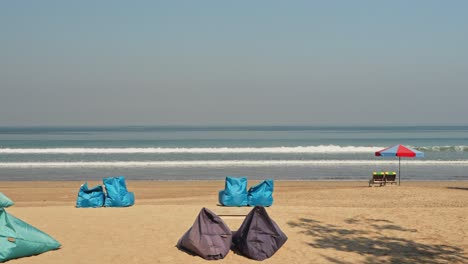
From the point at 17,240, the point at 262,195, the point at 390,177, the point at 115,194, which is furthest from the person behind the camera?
the point at 390,177

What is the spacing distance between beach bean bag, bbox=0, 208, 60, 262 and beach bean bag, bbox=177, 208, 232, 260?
2676 mm

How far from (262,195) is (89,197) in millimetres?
5076

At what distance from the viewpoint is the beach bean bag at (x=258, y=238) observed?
10.0 metres

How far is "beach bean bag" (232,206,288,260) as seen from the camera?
10016 millimetres

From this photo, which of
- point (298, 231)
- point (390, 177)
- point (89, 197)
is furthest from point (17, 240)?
point (390, 177)

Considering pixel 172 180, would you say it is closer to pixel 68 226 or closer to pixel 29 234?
pixel 68 226

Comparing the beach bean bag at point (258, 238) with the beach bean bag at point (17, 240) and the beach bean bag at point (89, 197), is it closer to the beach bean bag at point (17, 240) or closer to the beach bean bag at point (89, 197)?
the beach bean bag at point (17, 240)

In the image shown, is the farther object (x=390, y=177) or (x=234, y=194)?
(x=390, y=177)

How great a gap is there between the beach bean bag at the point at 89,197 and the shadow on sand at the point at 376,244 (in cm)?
A: 602

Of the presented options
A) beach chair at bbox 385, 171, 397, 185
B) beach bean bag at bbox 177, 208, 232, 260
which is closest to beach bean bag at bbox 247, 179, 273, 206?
beach bean bag at bbox 177, 208, 232, 260

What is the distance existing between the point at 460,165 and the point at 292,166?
11.4 m

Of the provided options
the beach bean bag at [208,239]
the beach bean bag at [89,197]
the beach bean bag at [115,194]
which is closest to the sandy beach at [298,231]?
the beach bean bag at [208,239]

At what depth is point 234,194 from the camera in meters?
16.2

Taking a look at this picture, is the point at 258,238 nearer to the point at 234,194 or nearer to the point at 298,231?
the point at 298,231
